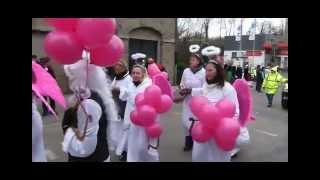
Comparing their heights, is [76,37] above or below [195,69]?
above

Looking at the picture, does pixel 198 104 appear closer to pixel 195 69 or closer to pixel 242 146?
pixel 195 69

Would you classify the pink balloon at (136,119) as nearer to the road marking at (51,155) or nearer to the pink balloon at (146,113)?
the pink balloon at (146,113)

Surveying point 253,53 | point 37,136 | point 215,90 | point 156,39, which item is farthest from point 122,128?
point 253,53

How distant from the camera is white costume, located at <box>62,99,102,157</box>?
11.7 feet

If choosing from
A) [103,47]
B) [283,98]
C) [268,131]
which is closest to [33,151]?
[103,47]

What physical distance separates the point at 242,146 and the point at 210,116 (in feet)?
9.25

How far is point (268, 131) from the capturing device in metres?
8.21

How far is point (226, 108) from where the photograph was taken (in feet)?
13.5

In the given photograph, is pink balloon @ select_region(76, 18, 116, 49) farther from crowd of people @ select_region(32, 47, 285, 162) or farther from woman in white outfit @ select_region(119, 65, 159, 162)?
woman in white outfit @ select_region(119, 65, 159, 162)

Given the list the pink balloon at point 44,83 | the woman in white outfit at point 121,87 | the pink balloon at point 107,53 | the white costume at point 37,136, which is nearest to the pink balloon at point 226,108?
the pink balloon at point 107,53

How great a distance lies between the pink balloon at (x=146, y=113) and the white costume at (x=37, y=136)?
1508 millimetres

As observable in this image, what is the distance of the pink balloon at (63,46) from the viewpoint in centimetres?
325
